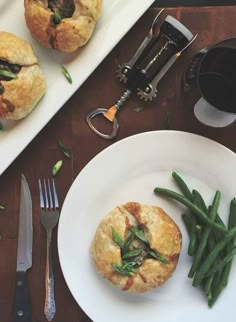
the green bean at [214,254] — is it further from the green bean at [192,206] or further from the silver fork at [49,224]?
the silver fork at [49,224]

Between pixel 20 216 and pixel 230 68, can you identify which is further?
pixel 20 216

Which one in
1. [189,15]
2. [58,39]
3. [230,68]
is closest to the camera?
[230,68]

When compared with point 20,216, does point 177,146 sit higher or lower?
higher

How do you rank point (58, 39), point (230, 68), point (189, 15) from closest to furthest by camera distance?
point (230, 68) < point (58, 39) < point (189, 15)

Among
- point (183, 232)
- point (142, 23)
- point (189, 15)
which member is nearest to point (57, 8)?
point (142, 23)

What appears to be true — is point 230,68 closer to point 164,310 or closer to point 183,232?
point 183,232

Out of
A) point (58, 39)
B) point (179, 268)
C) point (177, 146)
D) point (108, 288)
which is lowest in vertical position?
point (108, 288)

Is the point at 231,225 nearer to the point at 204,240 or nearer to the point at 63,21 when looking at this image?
the point at 204,240
